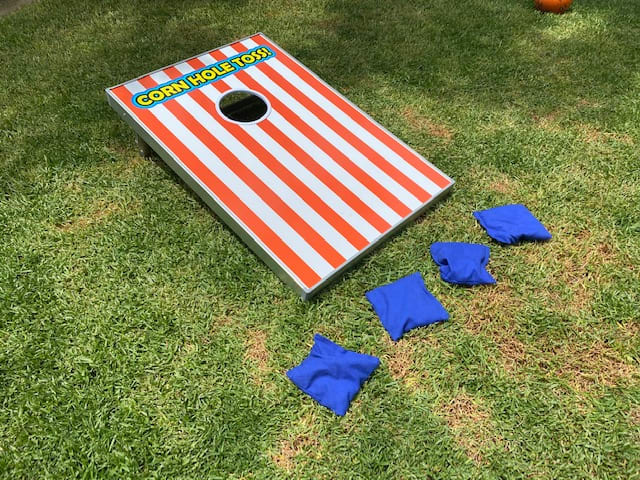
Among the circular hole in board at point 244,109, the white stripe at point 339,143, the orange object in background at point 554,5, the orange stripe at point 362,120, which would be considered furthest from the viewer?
the orange object in background at point 554,5

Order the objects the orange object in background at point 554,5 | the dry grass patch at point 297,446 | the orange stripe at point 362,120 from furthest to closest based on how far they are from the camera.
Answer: the orange object in background at point 554,5
the orange stripe at point 362,120
the dry grass patch at point 297,446

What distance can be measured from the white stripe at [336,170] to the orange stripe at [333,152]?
3 cm

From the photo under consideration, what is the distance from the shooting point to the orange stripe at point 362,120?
2934 mm

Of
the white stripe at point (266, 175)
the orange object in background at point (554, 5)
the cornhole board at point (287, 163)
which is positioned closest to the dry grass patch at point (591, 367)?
the cornhole board at point (287, 163)

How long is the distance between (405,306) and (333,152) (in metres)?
1.07

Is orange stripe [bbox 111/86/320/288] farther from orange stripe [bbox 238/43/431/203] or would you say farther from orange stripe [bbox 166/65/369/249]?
orange stripe [bbox 238/43/431/203]

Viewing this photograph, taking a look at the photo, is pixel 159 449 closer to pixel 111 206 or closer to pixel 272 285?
pixel 272 285

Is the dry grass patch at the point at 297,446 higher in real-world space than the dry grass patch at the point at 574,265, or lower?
lower

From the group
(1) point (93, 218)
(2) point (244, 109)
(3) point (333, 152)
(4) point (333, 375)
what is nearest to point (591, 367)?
(4) point (333, 375)

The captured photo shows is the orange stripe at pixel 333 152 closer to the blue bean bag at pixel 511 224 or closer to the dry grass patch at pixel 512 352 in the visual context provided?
the blue bean bag at pixel 511 224

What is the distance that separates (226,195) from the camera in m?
2.63

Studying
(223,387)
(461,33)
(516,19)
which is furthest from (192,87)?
(516,19)

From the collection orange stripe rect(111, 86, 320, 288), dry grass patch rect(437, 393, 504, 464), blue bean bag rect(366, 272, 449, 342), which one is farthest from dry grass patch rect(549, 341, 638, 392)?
orange stripe rect(111, 86, 320, 288)

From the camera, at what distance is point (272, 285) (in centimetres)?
260
